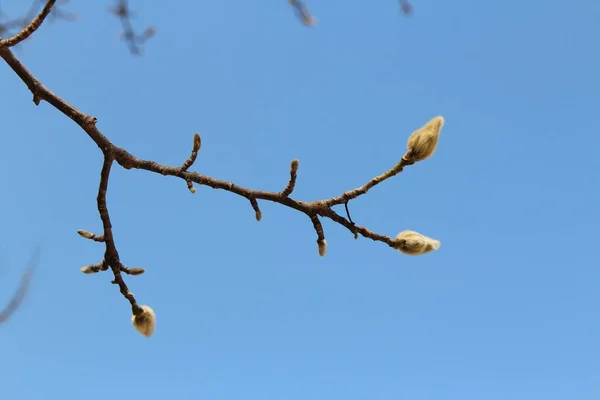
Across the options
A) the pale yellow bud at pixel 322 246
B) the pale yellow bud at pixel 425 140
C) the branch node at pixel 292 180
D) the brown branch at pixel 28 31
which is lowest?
the pale yellow bud at pixel 322 246

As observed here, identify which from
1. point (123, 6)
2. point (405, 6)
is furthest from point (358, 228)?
point (123, 6)

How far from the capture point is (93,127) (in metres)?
2.47

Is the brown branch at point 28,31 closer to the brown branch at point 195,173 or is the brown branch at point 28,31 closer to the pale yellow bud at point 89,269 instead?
the brown branch at point 195,173

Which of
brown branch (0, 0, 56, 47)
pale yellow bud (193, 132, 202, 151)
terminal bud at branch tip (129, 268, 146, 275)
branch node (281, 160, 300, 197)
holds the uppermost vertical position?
brown branch (0, 0, 56, 47)

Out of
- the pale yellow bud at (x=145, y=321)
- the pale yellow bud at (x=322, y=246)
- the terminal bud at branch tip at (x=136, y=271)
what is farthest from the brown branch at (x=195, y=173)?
the pale yellow bud at (x=145, y=321)

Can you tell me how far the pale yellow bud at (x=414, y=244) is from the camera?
2.41 meters

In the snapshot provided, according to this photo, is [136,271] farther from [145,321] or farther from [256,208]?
[256,208]

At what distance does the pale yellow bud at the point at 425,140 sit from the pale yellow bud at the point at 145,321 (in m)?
1.52

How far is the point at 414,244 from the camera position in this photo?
2412 mm

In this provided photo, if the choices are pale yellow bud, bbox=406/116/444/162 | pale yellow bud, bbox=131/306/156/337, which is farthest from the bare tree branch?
pale yellow bud, bbox=131/306/156/337

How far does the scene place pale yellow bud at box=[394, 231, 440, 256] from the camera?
241 cm

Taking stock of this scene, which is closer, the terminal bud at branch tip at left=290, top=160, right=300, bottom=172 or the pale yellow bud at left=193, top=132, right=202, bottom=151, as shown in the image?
the terminal bud at branch tip at left=290, top=160, right=300, bottom=172

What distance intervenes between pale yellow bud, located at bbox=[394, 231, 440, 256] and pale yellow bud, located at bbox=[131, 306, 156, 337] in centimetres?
129

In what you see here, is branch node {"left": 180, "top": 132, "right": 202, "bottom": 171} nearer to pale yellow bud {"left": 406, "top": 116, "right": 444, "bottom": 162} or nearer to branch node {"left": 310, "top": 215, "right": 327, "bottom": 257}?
branch node {"left": 310, "top": 215, "right": 327, "bottom": 257}
